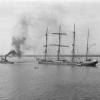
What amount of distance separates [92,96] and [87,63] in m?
86.0

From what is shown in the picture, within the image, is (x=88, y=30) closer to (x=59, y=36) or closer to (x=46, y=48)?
(x=59, y=36)

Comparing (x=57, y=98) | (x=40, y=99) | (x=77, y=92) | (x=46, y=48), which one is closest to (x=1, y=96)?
(x=40, y=99)

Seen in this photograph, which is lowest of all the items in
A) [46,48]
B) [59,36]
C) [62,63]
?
[62,63]

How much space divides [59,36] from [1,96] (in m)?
109

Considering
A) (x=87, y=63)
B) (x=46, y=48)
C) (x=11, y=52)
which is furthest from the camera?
(x=11, y=52)

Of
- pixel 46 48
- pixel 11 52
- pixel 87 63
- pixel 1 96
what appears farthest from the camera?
pixel 11 52

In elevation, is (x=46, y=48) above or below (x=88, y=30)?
below

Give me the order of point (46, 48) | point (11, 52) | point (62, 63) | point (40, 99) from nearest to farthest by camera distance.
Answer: point (40, 99), point (62, 63), point (46, 48), point (11, 52)

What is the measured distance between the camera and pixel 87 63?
381 ft

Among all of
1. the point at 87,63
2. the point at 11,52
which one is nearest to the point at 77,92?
the point at 87,63

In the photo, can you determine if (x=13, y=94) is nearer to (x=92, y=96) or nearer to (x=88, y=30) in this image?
(x=92, y=96)

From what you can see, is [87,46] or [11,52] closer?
[87,46]

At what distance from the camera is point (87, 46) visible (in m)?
119

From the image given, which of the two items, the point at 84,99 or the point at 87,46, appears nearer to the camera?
the point at 84,99
